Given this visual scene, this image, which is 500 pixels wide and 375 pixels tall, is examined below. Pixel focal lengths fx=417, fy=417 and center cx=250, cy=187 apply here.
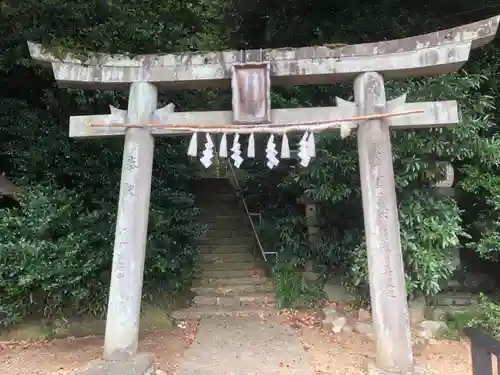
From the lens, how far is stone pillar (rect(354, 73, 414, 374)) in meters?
5.07

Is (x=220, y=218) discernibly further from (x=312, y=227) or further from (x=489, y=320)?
(x=489, y=320)

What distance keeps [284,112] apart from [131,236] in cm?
262

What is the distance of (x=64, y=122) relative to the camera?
29.8 feet

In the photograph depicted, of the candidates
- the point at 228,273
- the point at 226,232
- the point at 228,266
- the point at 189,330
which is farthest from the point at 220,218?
the point at 189,330

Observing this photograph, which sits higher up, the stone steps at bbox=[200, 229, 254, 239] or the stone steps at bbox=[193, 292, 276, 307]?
the stone steps at bbox=[200, 229, 254, 239]

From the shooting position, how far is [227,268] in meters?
10.0

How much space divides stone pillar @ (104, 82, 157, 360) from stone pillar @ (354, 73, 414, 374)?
292 centimetres

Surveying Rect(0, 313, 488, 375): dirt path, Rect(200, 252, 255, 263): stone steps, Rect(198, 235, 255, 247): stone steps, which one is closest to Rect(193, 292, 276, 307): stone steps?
Rect(0, 313, 488, 375): dirt path

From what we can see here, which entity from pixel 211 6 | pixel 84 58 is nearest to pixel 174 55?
pixel 84 58

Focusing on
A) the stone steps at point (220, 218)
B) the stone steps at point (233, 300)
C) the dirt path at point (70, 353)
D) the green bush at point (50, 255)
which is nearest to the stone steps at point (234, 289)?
the stone steps at point (233, 300)

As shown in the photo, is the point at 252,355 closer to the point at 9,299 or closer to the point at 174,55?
the point at 9,299

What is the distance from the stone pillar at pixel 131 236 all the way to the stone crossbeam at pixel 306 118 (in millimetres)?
233

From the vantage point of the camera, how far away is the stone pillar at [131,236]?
17.3ft

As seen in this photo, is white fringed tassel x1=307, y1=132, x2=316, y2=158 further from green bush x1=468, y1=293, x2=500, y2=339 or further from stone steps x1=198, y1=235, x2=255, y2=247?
stone steps x1=198, y1=235, x2=255, y2=247
